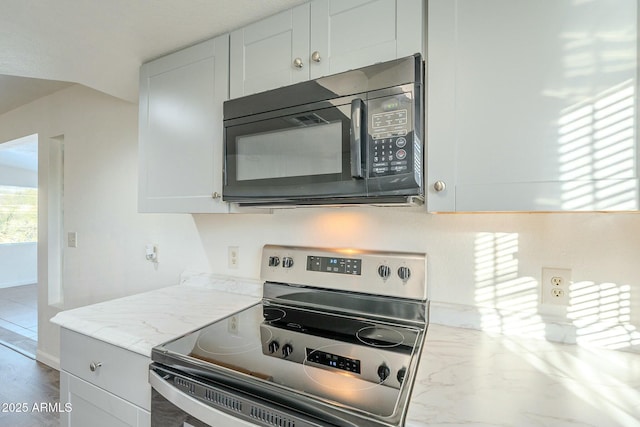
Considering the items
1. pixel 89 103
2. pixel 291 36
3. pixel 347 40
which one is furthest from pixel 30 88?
pixel 347 40

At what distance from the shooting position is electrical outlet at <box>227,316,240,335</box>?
3.66ft

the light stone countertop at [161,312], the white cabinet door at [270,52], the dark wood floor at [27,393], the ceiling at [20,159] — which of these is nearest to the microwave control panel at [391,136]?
the white cabinet door at [270,52]

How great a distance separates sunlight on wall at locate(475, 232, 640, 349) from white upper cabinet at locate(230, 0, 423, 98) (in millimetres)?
744

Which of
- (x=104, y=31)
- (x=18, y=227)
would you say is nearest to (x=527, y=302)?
(x=104, y=31)

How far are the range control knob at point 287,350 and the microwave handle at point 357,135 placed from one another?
572 millimetres

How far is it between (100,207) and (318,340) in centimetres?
215

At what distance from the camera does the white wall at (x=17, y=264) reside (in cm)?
621

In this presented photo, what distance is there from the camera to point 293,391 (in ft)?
2.38

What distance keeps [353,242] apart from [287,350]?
55 cm

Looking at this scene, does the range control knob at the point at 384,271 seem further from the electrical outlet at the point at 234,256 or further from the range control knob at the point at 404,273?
the electrical outlet at the point at 234,256

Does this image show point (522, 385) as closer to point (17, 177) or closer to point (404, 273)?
point (404, 273)

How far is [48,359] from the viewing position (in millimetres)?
2650

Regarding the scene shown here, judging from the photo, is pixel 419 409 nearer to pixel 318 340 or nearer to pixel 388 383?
pixel 388 383

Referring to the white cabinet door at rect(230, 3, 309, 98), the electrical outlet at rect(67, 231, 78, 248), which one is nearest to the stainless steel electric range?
the white cabinet door at rect(230, 3, 309, 98)
